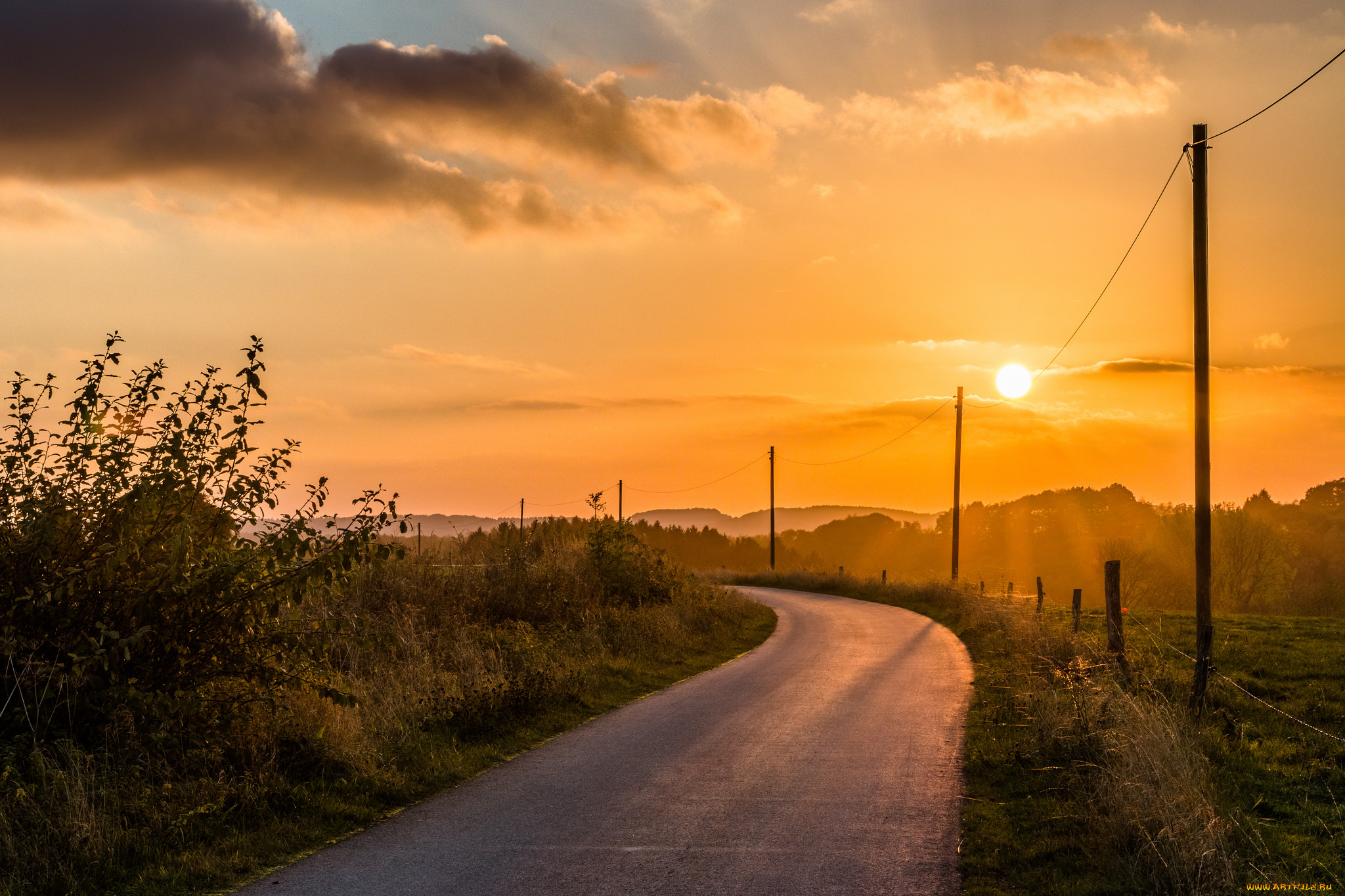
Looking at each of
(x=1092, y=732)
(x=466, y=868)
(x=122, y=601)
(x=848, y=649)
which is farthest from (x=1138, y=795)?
(x=848, y=649)

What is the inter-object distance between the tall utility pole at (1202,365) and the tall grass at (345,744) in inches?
355

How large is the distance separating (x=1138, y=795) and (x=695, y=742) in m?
Answer: 5.28

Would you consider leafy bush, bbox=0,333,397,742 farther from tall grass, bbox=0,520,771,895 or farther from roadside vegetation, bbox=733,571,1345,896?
roadside vegetation, bbox=733,571,1345,896

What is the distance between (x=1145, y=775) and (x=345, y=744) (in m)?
7.36

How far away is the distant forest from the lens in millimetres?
60125

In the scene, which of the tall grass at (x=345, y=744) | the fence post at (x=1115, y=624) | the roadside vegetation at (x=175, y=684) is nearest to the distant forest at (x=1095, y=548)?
the tall grass at (x=345, y=744)

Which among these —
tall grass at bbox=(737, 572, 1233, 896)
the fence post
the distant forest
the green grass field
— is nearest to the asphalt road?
the green grass field

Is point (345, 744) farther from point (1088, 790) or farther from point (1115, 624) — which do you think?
point (1115, 624)

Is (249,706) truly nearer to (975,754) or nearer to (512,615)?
(975,754)

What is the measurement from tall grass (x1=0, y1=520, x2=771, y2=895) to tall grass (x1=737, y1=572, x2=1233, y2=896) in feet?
17.4

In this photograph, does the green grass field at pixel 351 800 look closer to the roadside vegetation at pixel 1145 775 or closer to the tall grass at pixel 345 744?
the tall grass at pixel 345 744

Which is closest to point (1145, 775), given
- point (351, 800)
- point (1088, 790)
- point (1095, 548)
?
point (1088, 790)

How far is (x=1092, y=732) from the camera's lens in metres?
9.82

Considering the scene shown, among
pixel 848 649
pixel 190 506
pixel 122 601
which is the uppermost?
pixel 190 506
